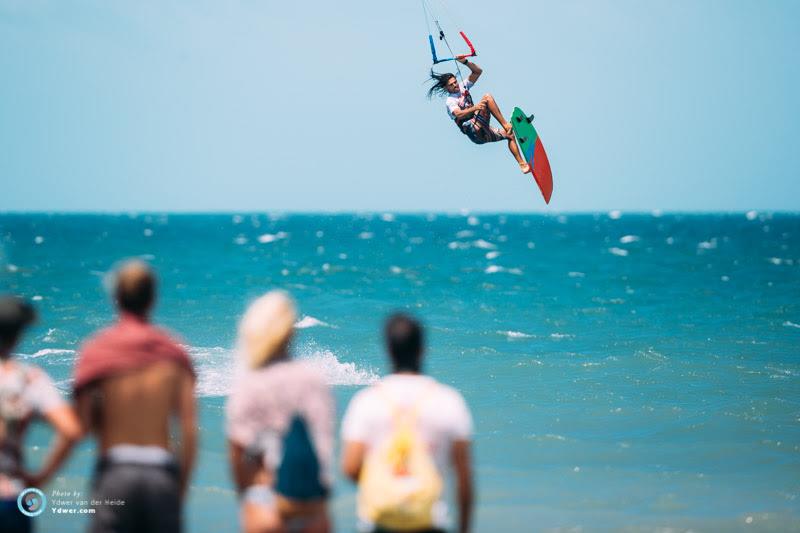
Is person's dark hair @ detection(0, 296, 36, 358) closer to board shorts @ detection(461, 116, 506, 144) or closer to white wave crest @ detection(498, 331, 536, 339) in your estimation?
board shorts @ detection(461, 116, 506, 144)

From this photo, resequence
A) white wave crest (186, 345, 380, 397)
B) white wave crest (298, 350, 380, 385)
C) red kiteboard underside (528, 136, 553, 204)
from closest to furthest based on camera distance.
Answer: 1. red kiteboard underside (528, 136, 553, 204)
2. white wave crest (186, 345, 380, 397)
3. white wave crest (298, 350, 380, 385)

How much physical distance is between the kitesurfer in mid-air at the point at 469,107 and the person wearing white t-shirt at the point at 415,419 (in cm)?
615

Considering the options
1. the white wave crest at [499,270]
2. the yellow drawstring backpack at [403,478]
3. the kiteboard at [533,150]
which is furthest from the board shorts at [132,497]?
the white wave crest at [499,270]

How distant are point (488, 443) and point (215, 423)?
3.32 metres

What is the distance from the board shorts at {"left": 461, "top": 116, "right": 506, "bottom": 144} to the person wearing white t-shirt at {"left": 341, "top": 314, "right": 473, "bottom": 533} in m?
6.49

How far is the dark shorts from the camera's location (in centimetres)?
341

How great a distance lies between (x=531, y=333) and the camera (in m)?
22.2

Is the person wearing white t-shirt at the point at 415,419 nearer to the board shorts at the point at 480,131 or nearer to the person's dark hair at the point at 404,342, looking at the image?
the person's dark hair at the point at 404,342

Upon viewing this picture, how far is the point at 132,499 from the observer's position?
342 cm

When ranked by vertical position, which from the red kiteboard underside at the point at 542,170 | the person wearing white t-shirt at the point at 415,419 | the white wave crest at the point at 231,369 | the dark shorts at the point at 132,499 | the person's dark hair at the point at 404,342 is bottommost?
the white wave crest at the point at 231,369

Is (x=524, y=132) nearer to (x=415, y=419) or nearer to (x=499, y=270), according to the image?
(x=415, y=419)

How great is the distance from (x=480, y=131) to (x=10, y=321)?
691 cm

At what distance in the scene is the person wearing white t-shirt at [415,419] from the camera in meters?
3.42

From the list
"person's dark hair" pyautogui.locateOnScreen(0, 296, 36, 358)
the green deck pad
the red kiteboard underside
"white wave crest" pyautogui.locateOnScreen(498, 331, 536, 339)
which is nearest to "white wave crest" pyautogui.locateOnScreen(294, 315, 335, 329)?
"white wave crest" pyautogui.locateOnScreen(498, 331, 536, 339)
